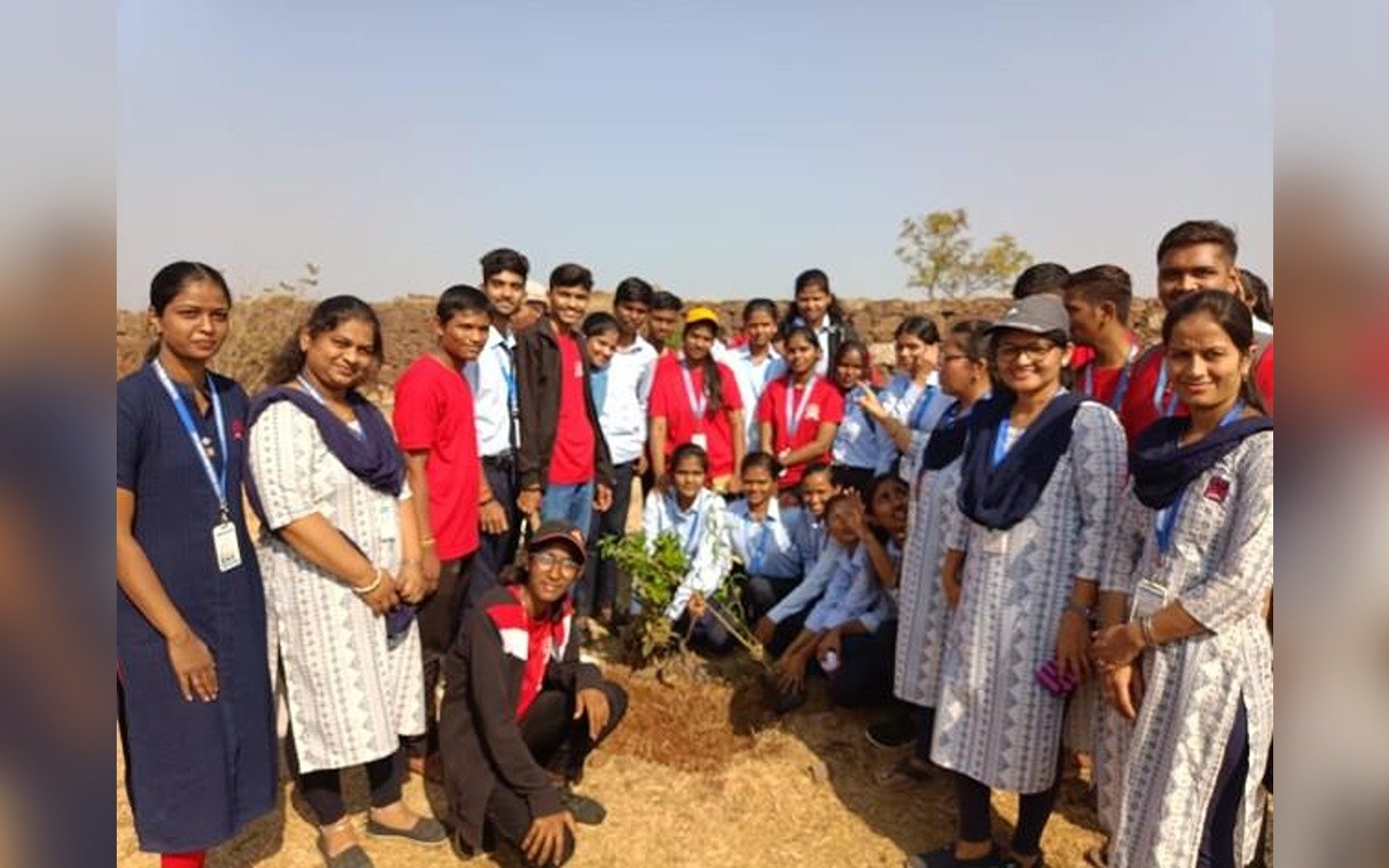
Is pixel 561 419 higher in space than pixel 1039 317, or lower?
lower

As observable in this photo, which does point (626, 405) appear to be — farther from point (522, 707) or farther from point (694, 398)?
point (522, 707)

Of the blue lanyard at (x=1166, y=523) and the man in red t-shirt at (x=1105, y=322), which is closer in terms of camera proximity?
the blue lanyard at (x=1166, y=523)

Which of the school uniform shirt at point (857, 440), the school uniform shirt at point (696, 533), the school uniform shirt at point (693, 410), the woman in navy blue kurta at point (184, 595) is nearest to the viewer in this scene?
the woman in navy blue kurta at point (184, 595)

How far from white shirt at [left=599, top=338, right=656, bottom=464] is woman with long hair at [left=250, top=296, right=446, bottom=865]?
88.5 inches

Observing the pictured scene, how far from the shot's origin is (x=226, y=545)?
93.4 inches

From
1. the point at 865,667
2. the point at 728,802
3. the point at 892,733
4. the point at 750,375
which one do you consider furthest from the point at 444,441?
the point at 750,375

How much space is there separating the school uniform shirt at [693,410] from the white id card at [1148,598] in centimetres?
300

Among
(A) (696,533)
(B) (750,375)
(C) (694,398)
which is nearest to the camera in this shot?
(A) (696,533)

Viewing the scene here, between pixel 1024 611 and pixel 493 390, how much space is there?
8.67 ft

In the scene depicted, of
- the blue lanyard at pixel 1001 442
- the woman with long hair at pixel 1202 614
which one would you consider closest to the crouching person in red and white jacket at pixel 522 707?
the blue lanyard at pixel 1001 442

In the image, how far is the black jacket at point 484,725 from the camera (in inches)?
115

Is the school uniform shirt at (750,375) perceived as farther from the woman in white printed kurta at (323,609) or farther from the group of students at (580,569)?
the woman in white printed kurta at (323,609)
